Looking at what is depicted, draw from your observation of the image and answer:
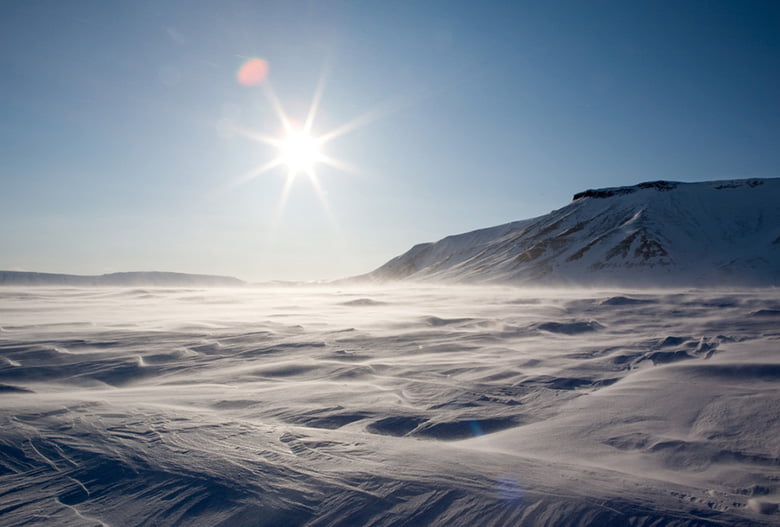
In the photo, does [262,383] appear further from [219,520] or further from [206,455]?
[219,520]

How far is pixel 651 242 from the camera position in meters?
43.6

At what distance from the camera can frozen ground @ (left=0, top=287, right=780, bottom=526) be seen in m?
1.95

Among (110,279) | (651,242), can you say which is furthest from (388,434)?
(110,279)

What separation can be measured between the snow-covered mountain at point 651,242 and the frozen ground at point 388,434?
37642 mm

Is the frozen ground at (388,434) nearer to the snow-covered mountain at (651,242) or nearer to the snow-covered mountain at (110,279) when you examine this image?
the snow-covered mountain at (651,242)

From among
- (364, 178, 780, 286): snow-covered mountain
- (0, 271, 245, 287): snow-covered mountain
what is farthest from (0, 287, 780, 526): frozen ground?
(0, 271, 245, 287): snow-covered mountain

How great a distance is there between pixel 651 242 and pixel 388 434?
50234 mm

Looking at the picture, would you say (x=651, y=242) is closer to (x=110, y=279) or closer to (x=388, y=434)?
(x=388, y=434)

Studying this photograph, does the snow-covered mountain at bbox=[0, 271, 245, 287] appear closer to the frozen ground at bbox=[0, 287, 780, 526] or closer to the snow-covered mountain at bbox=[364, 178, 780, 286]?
the snow-covered mountain at bbox=[364, 178, 780, 286]

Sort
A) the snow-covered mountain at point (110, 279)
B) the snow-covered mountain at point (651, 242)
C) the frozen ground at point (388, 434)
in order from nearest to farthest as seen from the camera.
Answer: the frozen ground at point (388, 434), the snow-covered mountain at point (651, 242), the snow-covered mountain at point (110, 279)

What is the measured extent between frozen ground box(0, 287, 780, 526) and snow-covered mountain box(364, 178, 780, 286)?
37642 mm

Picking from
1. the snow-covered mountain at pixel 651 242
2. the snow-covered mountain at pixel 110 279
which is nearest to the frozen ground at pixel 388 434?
the snow-covered mountain at pixel 651 242

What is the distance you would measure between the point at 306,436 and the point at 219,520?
916 mm

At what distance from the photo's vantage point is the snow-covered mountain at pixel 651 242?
37.2 meters
